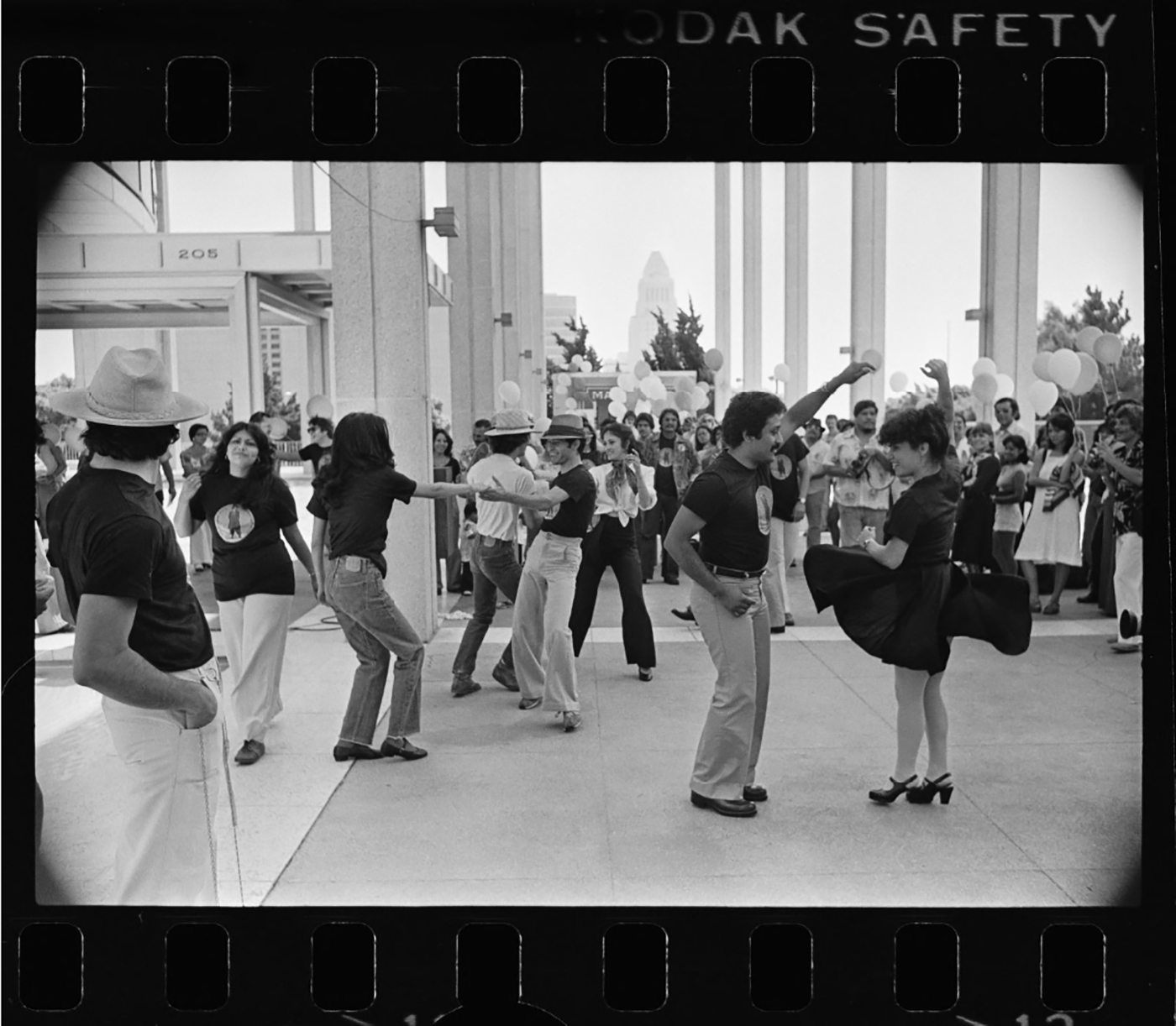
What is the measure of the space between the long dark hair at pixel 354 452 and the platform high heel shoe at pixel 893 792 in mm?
2724

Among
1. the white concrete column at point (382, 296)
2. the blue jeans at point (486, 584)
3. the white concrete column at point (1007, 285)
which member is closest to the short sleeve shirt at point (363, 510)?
the blue jeans at point (486, 584)

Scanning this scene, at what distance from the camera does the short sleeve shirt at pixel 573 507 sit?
6.16 meters

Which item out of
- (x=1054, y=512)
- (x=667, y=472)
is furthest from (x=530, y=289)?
(x=1054, y=512)

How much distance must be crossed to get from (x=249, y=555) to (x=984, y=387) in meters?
6.88

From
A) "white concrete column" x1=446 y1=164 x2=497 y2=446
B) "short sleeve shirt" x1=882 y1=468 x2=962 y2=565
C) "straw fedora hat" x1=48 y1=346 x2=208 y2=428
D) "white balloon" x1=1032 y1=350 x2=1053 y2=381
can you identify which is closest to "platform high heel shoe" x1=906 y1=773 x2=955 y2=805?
"short sleeve shirt" x1=882 y1=468 x2=962 y2=565

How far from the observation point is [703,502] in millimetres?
4547

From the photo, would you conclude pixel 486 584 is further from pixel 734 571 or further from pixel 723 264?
pixel 723 264

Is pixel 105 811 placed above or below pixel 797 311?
below

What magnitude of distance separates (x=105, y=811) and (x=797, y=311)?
12536 millimetres

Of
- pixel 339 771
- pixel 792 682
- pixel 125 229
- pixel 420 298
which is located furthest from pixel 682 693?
pixel 125 229

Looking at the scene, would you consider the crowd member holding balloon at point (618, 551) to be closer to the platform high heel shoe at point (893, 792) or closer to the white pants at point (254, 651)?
the white pants at point (254, 651)
